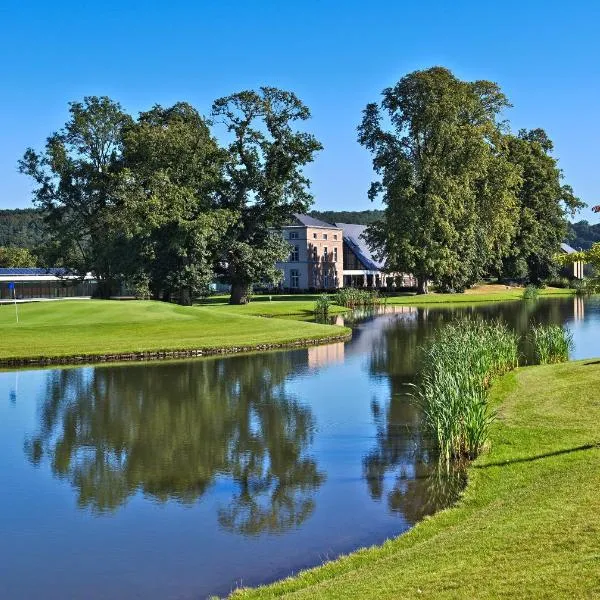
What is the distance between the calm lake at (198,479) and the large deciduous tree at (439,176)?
43.3m

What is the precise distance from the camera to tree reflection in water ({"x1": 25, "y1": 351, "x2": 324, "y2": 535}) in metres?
12.8

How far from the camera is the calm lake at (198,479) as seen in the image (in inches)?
392

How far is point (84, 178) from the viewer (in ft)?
207

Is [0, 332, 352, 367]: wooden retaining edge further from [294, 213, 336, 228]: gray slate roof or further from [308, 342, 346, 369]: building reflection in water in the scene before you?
[294, 213, 336, 228]: gray slate roof

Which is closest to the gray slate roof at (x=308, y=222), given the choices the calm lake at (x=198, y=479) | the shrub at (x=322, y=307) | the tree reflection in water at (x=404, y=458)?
the shrub at (x=322, y=307)

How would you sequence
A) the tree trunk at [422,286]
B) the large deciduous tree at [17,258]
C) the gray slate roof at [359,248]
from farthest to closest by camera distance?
the large deciduous tree at [17,258], the gray slate roof at [359,248], the tree trunk at [422,286]

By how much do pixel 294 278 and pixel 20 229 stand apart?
7805cm

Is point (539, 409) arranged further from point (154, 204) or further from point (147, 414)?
point (154, 204)

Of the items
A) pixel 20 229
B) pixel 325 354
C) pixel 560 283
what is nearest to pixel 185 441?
pixel 325 354

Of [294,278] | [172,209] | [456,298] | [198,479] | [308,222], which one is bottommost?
[198,479]

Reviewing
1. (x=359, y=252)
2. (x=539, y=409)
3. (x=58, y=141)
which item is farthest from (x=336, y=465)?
(x=359, y=252)

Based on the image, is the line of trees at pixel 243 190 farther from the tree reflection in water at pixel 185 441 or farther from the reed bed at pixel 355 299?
the tree reflection in water at pixel 185 441

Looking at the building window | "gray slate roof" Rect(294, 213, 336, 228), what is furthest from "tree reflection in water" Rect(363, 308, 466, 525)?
the building window

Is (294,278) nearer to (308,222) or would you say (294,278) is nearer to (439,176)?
(308,222)
